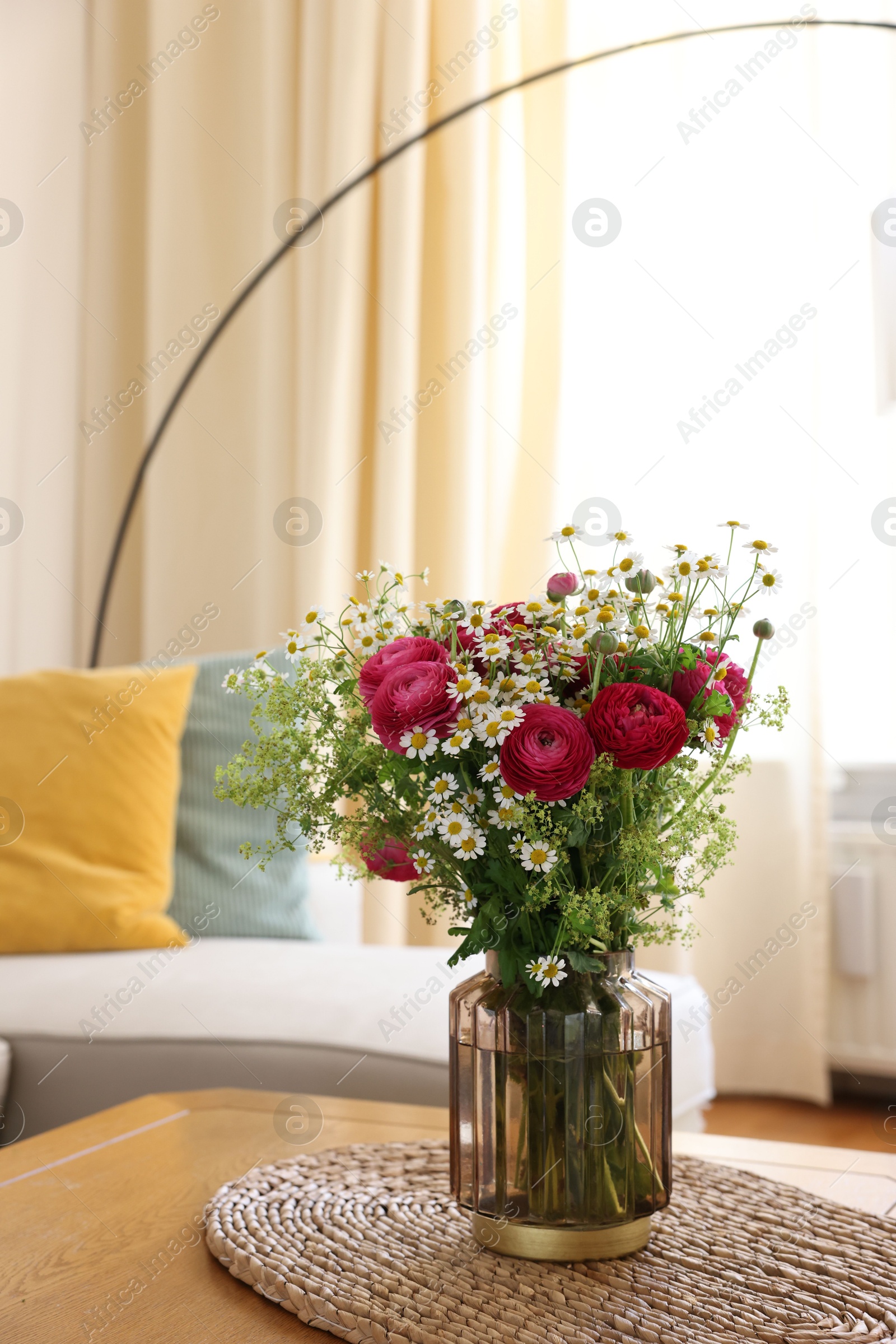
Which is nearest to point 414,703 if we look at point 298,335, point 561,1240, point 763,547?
point 763,547

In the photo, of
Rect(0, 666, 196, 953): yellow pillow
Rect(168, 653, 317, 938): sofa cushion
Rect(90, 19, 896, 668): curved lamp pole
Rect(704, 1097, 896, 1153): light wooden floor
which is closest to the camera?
Rect(0, 666, 196, 953): yellow pillow

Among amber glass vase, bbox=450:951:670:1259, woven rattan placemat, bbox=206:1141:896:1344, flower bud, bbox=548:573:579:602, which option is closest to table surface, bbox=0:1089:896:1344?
woven rattan placemat, bbox=206:1141:896:1344

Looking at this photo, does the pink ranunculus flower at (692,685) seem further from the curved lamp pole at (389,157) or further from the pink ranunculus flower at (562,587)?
the curved lamp pole at (389,157)

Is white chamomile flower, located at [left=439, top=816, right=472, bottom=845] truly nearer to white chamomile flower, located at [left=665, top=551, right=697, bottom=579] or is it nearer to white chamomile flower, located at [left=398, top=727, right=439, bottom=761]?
white chamomile flower, located at [left=398, top=727, right=439, bottom=761]

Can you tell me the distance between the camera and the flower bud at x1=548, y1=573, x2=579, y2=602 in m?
0.73

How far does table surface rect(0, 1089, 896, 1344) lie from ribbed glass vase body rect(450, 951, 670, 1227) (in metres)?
0.14

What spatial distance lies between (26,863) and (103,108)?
230 cm

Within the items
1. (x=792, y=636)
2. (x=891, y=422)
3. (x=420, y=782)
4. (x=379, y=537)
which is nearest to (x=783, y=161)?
(x=891, y=422)

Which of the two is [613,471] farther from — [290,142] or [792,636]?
[290,142]

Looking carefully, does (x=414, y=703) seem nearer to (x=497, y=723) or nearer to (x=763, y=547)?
(x=497, y=723)

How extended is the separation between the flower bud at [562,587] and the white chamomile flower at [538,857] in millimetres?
165

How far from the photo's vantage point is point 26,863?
174 centimetres

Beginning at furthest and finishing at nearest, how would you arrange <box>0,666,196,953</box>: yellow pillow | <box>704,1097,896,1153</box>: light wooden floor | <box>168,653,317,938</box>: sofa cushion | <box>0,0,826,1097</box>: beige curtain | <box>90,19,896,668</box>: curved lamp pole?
<box>0,0,826,1097</box>: beige curtain, <box>704,1097,896,1153</box>: light wooden floor, <box>90,19,896,668</box>: curved lamp pole, <box>168,653,317,938</box>: sofa cushion, <box>0,666,196,953</box>: yellow pillow

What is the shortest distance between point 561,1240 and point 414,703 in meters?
0.34
